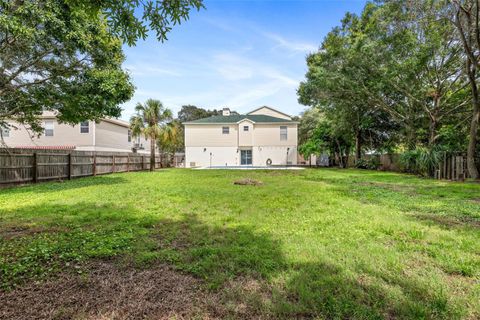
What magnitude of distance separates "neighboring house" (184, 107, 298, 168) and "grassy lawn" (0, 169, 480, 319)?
76.4 ft

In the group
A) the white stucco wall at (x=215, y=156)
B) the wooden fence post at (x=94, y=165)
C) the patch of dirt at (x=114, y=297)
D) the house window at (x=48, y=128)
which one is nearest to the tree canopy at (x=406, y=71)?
the white stucco wall at (x=215, y=156)

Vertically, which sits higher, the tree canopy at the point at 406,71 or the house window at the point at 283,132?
the tree canopy at the point at 406,71

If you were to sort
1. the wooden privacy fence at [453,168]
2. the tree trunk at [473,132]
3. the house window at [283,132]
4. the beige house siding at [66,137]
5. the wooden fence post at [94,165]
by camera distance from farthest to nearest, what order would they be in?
the house window at [283,132], the beige house siding at [66,137], the wooden fence post at [94,165], the wooden privacy fence at [453,168], the tree trunk at [473,132]

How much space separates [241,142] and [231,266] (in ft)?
88.1

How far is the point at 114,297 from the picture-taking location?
2334 mm

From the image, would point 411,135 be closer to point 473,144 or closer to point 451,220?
point 473,144

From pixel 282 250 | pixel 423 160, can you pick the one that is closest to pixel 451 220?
pixel 282 250

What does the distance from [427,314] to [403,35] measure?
15.7m

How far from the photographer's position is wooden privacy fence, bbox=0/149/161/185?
9.54 metres

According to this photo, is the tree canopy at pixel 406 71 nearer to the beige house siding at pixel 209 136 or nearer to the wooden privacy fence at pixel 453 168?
the wooden privacy fence at pixel 453 168

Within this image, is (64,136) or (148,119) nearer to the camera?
(148,119)

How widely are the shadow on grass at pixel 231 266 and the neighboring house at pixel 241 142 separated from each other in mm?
25084

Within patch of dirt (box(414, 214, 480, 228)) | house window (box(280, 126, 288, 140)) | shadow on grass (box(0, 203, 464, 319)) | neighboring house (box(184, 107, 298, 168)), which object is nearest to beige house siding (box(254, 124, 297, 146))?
neighboring house (box(184, 107, 298, 168))

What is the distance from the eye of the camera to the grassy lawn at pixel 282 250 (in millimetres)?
2240
